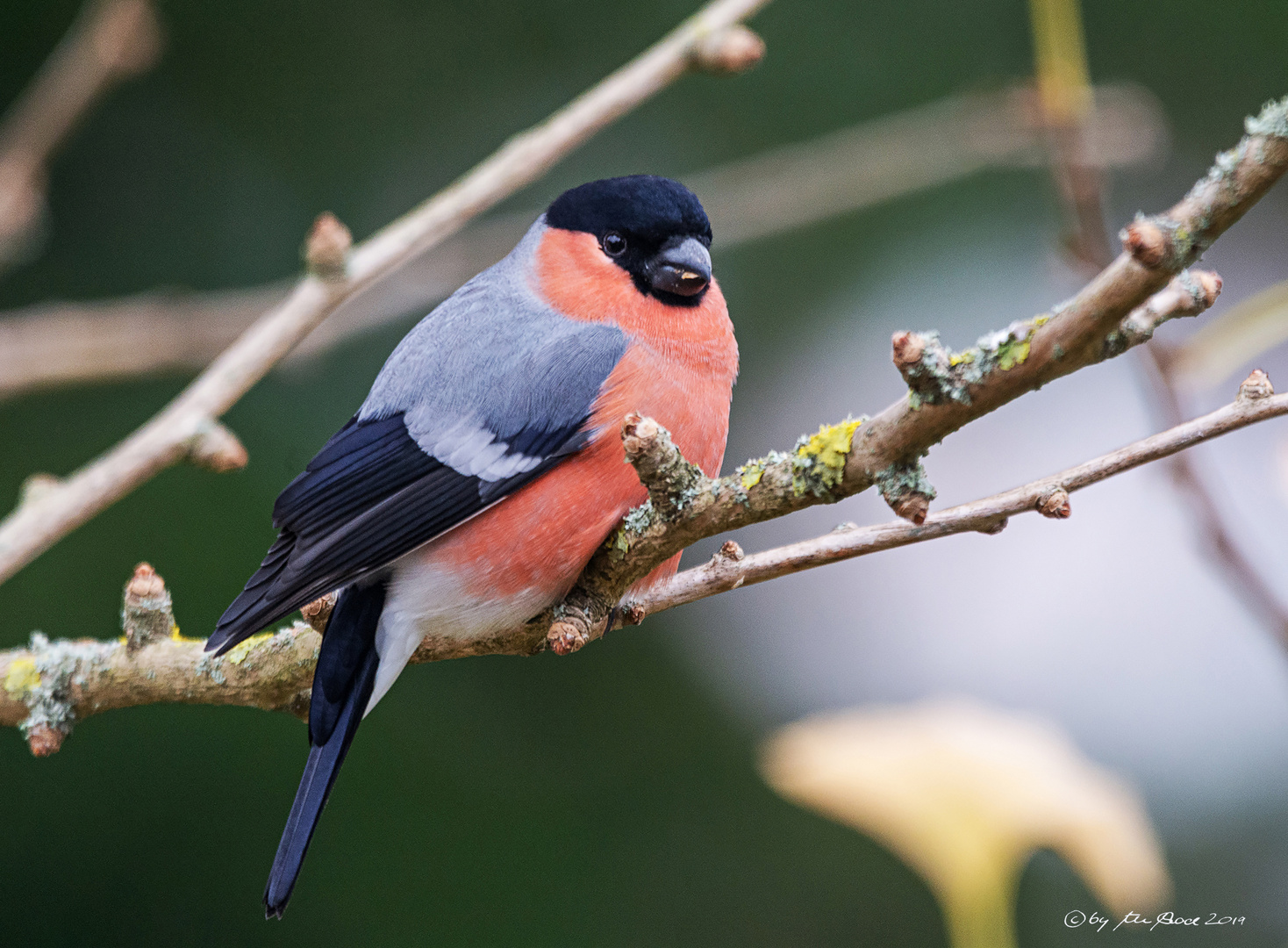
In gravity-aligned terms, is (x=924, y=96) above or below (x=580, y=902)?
above

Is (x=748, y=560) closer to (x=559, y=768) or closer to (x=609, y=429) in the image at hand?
(x=609, y=429)

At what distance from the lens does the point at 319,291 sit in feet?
5.59

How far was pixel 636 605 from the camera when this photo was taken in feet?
4.86

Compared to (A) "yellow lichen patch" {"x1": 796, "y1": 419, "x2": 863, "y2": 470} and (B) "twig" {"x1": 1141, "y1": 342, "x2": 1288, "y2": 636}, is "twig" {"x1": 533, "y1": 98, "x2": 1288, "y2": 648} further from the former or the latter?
(B) "twig" {"x1": 1141, "y1": 342, "x2": 1288, "y2": 636}

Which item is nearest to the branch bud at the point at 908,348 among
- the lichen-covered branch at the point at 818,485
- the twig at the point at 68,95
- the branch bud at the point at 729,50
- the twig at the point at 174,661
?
the lichen-covered branch at the point at 818,485

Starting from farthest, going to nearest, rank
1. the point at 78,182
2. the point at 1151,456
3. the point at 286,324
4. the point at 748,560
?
the point at 78,182 → the point at 286,324 → the point at 748,560 → the point at 1151,456

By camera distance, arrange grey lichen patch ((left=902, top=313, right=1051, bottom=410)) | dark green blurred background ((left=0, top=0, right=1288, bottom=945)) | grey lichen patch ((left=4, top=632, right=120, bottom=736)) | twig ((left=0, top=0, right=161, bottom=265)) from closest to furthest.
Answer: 1. grey lichen patch ((left=902, top=313, right=1051, bottom=410))
2. grey lichen patch ((left=4, top=632, right=120, bottom=736))
3. twig ((left=0, top=0, right=161, bottom=265))
4. dark green blurred background ((left=0, top=0, right=1288, bottom=945))

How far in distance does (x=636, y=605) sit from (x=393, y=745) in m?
2.33

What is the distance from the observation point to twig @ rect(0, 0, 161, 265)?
218 centimetres

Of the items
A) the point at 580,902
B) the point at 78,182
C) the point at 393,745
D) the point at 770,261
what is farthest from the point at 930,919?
the point at 78,182

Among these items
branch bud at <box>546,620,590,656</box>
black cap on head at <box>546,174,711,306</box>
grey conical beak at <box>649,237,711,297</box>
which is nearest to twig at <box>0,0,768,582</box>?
black cap on head at <box>546,174,711,306</box>

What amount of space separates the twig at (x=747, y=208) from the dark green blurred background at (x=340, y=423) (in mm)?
198

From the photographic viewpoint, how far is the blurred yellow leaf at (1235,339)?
54.5 inches

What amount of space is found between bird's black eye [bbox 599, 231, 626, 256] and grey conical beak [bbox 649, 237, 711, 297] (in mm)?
74
